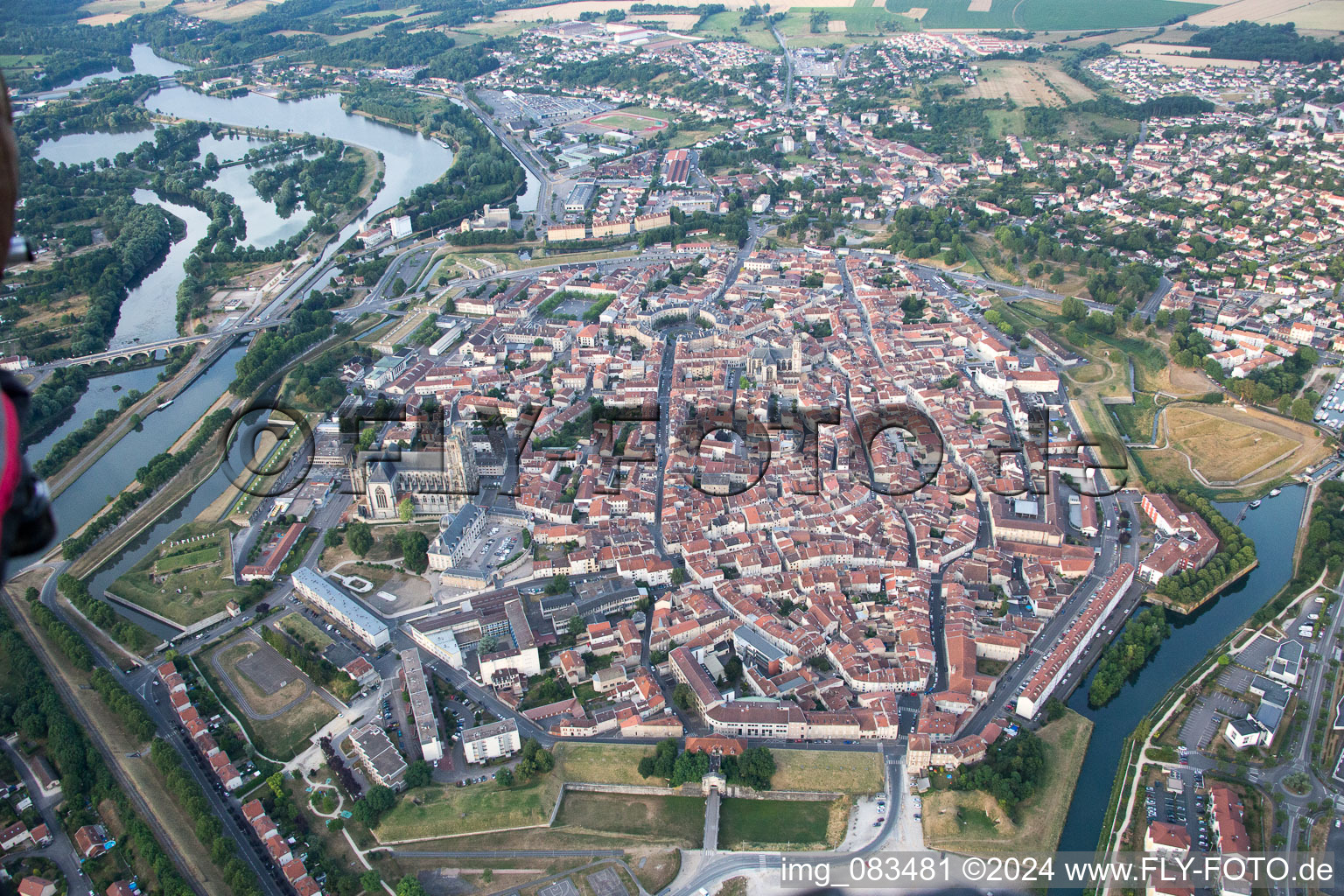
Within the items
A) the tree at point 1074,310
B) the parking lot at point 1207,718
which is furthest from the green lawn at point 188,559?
the tree at point 1074,310

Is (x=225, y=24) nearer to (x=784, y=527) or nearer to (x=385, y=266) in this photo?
(x=385, y=266)

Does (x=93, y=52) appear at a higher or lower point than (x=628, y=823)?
higher

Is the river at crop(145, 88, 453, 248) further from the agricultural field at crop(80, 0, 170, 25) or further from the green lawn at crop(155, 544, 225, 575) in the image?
the green lawn at crop(155, 544, 225, 575)

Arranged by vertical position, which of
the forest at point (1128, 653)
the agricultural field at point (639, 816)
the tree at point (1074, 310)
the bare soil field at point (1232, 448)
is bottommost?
the agricultural field at point (639, 816)

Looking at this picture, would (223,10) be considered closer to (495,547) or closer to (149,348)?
(149,348)

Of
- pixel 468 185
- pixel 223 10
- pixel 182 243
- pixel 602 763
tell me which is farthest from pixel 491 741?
pixel 223 10

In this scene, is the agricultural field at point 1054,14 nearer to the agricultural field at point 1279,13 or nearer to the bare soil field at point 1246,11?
the bare soil field at point 1246,11

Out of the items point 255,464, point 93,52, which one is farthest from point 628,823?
point 93,52
